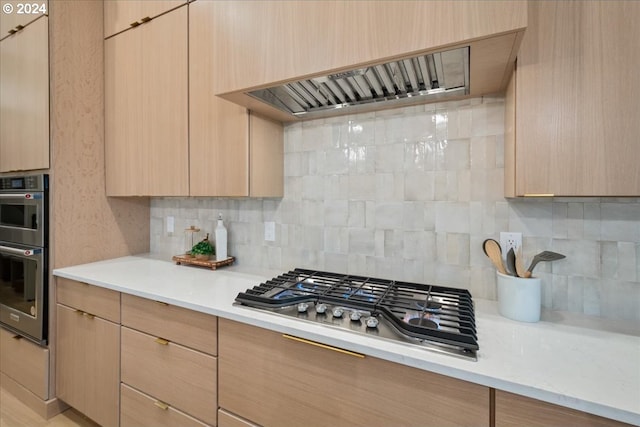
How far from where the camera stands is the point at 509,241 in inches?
48.8

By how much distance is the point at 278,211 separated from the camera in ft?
5.86

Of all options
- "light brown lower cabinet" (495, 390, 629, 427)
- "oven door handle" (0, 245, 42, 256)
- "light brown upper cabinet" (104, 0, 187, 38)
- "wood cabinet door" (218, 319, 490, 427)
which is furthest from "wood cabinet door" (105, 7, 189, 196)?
"light brown lower cabinet" (495, 390, 629, 427)

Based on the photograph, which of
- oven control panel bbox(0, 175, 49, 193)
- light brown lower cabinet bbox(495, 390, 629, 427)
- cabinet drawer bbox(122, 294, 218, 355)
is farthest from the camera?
oven control panel bbox(0, 175, 49, 193)

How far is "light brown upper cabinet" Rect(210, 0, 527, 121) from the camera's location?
2.79 feet

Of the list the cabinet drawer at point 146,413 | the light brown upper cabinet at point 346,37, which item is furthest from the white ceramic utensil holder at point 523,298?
the cabinet drawer at point 146,413

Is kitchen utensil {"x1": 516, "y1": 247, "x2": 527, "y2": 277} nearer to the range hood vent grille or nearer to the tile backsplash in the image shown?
the tile backsplash

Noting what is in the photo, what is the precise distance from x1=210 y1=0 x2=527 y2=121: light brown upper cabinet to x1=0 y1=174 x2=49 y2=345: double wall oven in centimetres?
148

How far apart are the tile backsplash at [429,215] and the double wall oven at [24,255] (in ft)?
3.91

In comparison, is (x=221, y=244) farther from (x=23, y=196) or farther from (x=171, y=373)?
(x=23, y=196)

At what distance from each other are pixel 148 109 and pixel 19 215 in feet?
3.66

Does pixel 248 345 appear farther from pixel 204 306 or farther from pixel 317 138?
pixel 317 138

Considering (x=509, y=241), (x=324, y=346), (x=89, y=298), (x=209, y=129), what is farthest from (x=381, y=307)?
(x=89, y=298)

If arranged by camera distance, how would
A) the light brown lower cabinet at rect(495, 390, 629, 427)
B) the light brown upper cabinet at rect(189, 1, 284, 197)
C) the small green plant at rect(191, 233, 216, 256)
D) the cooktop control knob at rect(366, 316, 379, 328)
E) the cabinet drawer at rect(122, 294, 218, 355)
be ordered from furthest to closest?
the small green plant at rect(191, 233, 216, 256) → the light brown upper cabinet at rect(189, 1, 284, 197) → the cabinet drawer at rect(122, 294, 218, 355) → the cooktop control knob at rect(366, 316, 379, 328) → the light brown lower cabinet at rect(495, 390, 629, 427)

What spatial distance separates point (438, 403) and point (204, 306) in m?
0.89
